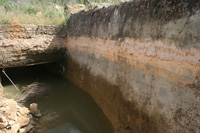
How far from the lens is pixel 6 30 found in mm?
4812

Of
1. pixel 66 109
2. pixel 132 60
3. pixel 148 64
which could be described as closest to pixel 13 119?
pixel 66 109

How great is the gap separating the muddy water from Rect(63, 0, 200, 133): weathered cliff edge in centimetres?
30

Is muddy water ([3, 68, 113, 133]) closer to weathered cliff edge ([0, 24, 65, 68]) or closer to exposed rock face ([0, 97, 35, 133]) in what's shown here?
exposed rock face ([0, 97, 35, 133])

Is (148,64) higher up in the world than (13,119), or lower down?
higher up

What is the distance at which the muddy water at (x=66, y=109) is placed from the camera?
3502mm

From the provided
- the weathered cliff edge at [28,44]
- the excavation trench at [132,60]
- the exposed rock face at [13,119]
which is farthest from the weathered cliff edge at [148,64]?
the weathered cliff edge at [28,44]

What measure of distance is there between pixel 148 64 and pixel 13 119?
106 inches

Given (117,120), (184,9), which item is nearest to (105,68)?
(117,120)

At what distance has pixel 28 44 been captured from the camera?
5160mm

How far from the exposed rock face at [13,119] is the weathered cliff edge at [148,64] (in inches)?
67.1

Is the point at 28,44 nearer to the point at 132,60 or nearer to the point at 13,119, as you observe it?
the point at 13,119

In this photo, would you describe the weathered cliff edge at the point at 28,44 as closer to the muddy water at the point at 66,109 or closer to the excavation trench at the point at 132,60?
the excavation trench at the point at 132,60

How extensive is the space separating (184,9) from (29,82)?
5833 mm

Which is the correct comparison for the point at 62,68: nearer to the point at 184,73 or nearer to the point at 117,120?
the point at 117,120
